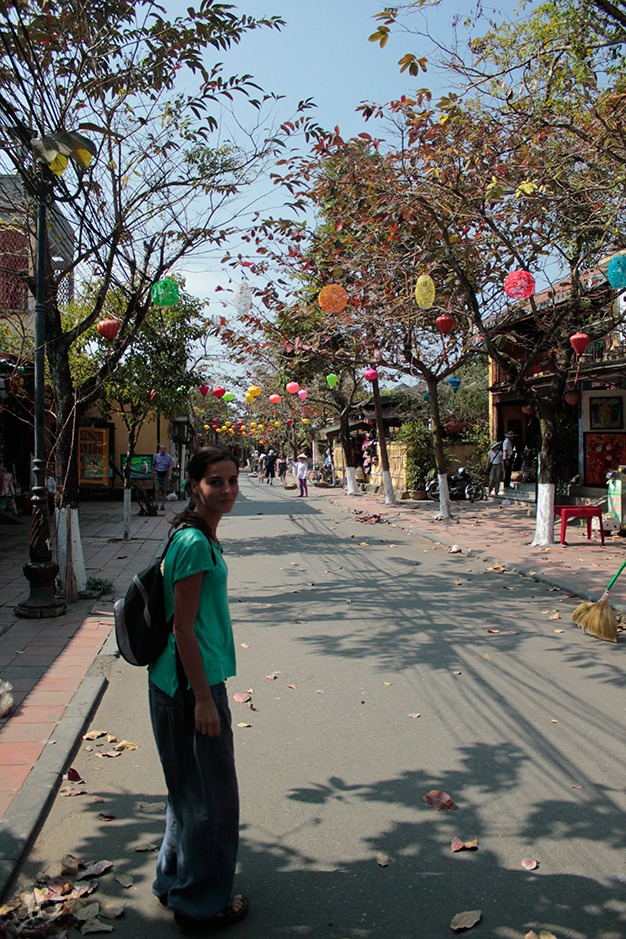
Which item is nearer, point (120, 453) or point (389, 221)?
point (389, 221)

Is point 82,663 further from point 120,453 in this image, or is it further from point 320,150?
point 120,453

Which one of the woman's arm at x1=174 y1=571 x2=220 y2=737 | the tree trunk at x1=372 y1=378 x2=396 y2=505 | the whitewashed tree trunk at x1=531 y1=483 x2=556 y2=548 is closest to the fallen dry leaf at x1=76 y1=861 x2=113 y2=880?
the woman's arm at x1=174 y1=571 x2=220 y2=737

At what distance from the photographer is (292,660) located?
19.7 ft

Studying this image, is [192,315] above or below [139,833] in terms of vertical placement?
above

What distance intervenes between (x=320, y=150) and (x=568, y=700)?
9.39 meters

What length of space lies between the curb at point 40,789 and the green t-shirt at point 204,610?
3.83 ft

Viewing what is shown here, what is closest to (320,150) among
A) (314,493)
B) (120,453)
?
(120,453)

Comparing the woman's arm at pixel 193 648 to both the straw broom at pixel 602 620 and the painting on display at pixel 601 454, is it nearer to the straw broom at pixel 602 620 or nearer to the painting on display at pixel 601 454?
the straw broom at pixel 602 620

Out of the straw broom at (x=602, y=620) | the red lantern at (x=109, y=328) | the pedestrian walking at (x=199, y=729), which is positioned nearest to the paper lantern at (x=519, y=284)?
the straw broom at (x=602, y=620)

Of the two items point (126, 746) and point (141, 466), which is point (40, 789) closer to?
point (126, 746)

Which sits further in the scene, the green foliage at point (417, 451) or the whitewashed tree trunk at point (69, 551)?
the green foliage at point (417, 451)

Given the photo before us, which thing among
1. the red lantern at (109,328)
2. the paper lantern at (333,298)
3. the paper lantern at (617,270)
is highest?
the paper lantern at (333,298)

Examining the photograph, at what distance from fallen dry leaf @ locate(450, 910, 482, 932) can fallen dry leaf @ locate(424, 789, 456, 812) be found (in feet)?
2.67

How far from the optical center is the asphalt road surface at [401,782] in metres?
2.75
